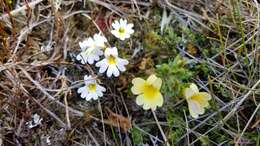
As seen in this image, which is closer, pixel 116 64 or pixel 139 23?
pixel 116 64

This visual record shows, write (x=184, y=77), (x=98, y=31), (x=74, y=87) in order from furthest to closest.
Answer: (x=98, y=31), (x=74, y=87), (x=184, y=77)

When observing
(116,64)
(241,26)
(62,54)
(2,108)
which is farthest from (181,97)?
(2,108)

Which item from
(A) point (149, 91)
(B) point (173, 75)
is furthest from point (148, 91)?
(B) point (173, 75)

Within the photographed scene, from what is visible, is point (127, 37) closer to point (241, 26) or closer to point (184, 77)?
point (184, 77)

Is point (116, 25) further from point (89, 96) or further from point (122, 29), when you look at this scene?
point (89, 96)

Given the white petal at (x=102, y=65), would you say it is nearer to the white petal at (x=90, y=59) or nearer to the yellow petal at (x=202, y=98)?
the white petal at (x=90, y=59)

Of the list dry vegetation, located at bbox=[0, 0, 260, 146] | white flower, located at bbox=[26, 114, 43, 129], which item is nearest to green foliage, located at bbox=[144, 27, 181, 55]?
dry vegetation, located at bbox=[0, 0, 260, 146]

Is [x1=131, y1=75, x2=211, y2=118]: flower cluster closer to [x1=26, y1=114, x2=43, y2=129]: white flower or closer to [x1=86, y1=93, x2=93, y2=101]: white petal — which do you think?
[x1=86, y1=93, x2=93, y2=101]: white petal
